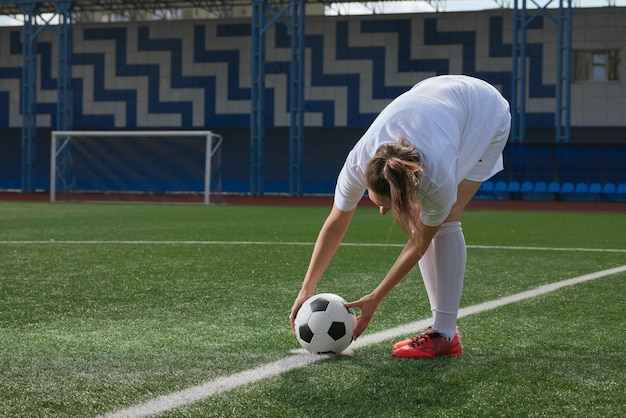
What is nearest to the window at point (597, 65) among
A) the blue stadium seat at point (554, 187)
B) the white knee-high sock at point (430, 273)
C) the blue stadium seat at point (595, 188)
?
the blue stadium seat at point (595, 188)

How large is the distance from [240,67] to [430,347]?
1237 inches

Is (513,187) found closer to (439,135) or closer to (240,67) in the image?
(240,67)

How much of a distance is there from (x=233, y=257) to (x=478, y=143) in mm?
4312

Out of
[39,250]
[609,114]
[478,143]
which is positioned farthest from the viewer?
[609,114]

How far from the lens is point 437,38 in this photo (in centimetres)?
3216

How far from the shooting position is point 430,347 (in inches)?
131

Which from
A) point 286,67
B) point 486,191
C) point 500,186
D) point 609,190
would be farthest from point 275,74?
point 609,190

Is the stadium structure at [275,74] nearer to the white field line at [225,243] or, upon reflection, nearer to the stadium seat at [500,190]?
the stadium seat at [500,190]

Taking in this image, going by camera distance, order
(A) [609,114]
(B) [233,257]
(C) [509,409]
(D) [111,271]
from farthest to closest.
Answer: (A) [609,114] < (B) [233,257] < (D) [111,271] < (C) [509,409]

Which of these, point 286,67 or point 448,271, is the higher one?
point 286,67

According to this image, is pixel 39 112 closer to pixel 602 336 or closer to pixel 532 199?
pixel 532 199

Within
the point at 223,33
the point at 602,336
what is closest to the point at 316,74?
the point at 223,33

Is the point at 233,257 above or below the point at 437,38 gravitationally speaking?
below

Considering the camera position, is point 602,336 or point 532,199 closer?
point 602,336
